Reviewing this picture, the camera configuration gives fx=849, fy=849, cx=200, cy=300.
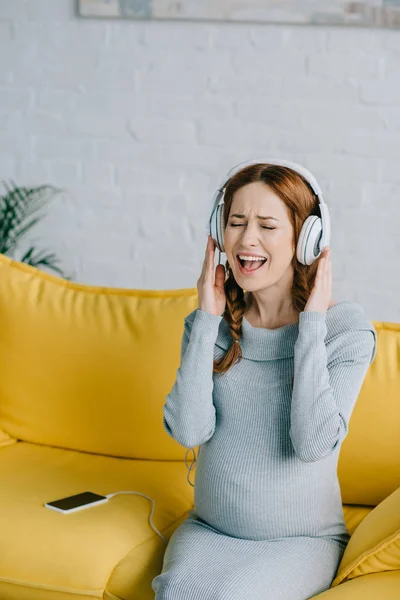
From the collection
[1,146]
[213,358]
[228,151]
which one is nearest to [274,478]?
[213,358]

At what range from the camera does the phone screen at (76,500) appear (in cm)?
191

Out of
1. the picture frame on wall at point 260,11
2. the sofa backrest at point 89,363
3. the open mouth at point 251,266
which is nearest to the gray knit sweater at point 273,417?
the open mouth at point 251,266

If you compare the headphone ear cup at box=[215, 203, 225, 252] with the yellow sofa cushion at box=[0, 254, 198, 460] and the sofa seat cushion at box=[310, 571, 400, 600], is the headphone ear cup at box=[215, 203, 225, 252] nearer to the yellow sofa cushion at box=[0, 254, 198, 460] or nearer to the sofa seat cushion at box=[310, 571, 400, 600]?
the yellow sofa cushion at box=[0, 254, 198, 460]

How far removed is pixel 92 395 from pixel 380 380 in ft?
2.46

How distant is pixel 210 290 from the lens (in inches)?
68.2

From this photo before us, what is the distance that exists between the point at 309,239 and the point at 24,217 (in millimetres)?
1716

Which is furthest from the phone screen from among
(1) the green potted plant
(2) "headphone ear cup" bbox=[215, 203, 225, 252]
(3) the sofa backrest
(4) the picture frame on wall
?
(4) the picture frame on wall

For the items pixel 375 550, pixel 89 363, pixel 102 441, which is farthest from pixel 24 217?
pixel 375 550

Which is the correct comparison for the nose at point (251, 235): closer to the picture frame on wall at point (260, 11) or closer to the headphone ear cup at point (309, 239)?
the headphone ear cup at point (309, 239)

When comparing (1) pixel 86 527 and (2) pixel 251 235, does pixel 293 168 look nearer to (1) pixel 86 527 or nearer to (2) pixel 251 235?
(2) pixel 251 235

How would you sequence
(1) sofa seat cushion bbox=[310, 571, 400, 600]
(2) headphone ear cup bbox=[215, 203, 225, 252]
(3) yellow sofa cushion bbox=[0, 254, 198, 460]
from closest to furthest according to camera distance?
(1) sofa seat cushion bbox=[310, 571, 400, 600]
(2) headphone ear cup bbox=[215, 203, 225, 252]
(3) yellow sofa cushion bbox=[0, 254, 198, 460]

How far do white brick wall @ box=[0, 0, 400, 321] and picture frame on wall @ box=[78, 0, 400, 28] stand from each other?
0.10ft

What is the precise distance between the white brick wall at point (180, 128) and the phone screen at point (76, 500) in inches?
50.2

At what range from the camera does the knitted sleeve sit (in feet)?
5.04
